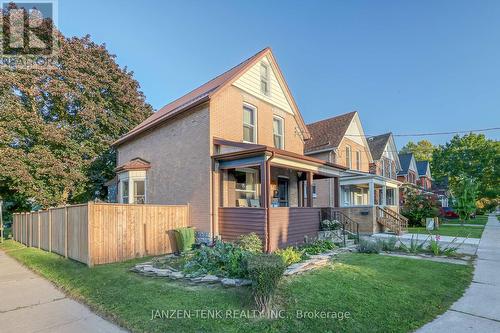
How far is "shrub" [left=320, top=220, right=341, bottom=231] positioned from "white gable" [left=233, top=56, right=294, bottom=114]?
612 centimetres

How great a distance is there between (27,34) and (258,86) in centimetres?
1808

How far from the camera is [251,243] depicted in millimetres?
8766

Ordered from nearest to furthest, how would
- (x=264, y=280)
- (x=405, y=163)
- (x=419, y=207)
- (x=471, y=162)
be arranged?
(x=264, y=280) < (x=419, y=207) < (x=405, y=163) < (x=471, y=162)

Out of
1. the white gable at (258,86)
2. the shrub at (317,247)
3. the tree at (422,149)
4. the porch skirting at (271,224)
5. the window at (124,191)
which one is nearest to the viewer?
the porch skirting at (271,224)

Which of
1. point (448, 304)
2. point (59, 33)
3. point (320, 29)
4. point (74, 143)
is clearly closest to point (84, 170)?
point (74, 143)

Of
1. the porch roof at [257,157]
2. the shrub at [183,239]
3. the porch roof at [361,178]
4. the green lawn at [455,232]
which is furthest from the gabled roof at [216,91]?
the green lawn at [455,232]

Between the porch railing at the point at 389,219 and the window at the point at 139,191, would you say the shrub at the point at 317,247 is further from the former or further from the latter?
the window at the point at 139,191

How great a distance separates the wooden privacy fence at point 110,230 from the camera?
846cm

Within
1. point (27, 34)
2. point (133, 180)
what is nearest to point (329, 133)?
point (133, 180)

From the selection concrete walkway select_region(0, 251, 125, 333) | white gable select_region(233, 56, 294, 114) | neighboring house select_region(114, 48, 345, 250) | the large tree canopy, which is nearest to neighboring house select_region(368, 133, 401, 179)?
neighboring house select_region(114, 48, 345, 250)

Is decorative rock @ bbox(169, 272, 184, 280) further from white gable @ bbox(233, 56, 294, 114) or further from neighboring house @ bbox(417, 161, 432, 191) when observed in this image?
neighboring house @ bbox(417, 161, 432, 191)

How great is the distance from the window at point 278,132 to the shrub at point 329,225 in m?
4.34

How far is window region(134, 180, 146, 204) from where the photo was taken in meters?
14.3

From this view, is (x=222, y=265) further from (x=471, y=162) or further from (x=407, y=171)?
(x=471, y=162)
